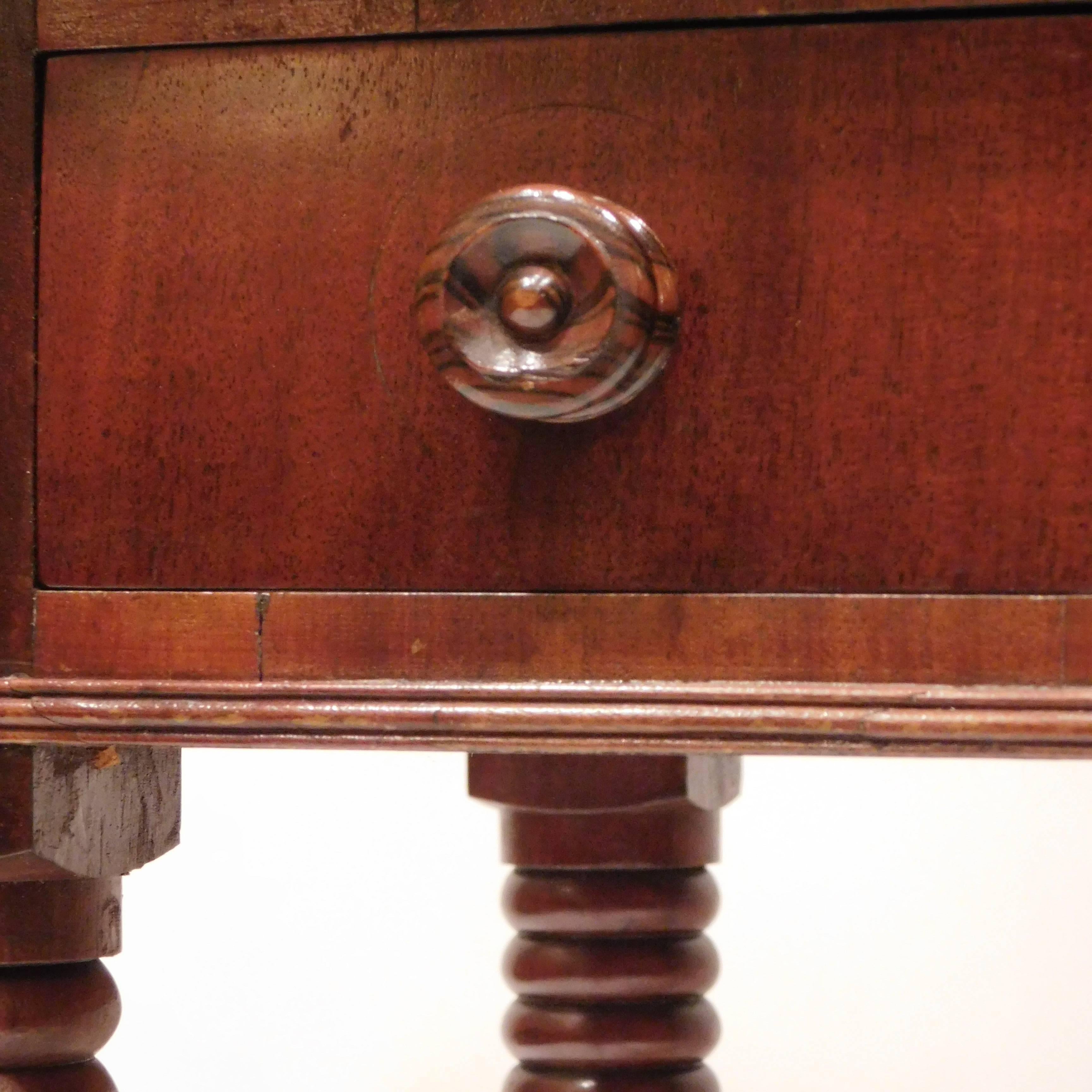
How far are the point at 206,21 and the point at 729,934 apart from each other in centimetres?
63

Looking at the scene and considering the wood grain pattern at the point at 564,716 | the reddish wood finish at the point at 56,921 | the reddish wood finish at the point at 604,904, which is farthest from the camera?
the reddish wood finish at the point at 604,904

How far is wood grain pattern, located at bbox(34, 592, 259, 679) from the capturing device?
1.58ft

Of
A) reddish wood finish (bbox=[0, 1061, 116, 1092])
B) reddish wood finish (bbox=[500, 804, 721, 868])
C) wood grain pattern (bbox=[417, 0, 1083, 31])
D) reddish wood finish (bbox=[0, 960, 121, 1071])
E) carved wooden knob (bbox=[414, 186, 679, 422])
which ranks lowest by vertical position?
reddish wood finish (bbox=[0, 1061, 116, 1092])

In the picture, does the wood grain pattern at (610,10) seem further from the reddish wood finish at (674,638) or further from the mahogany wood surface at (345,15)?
the reddish wood finish at (674,638)

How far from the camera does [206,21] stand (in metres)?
0.48

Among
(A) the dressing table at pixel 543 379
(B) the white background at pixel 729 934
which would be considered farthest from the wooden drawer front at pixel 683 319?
(B) the white background at pixel 729 934

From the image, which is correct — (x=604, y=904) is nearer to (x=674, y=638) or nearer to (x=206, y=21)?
(x=674, y=638)

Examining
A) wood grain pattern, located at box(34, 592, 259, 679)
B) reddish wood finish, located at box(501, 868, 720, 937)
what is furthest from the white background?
wood grain pattern, located at box(34, 592, 259, 679)

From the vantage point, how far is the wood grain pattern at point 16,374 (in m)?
0.49

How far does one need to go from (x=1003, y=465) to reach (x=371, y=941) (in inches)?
24.3

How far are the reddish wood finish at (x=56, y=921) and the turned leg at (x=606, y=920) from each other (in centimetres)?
15

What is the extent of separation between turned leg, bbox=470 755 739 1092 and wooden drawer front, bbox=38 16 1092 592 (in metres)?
0.18

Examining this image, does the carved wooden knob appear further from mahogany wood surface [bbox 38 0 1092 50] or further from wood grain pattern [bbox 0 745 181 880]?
wood grain pattern [bbox 0 745 181 880]

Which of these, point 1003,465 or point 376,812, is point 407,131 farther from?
point 376,812
